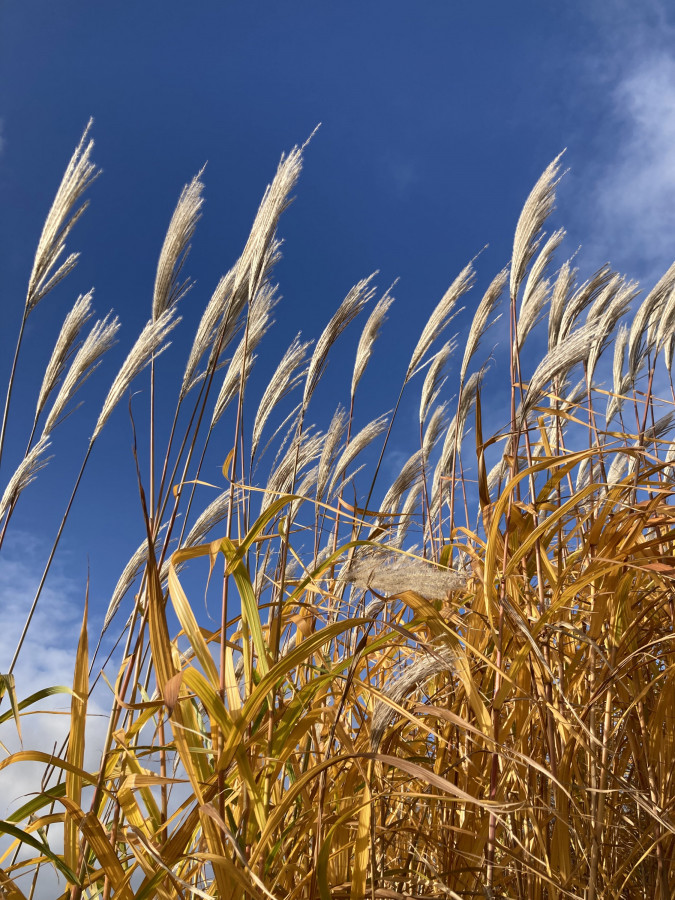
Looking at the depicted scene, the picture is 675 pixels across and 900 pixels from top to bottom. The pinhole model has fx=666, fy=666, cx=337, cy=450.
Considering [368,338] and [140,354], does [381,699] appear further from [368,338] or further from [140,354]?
[368,338]

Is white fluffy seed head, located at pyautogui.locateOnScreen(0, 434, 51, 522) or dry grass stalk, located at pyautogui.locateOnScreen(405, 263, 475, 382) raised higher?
dry grass stalk, located at pyautogui.locateOnScreen(405, 263, 475, 382)

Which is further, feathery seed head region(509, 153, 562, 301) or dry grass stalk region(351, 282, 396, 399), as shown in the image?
dry grass stalk region(351, 282, 396, 399)

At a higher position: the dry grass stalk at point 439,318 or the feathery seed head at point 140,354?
the dry grass stalk at point 439,318

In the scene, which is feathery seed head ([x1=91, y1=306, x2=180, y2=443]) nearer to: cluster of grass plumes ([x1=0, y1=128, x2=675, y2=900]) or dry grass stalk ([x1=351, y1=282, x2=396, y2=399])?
cluster of grass plumes ([x1=0, y1=128, x2=675, y2=900])

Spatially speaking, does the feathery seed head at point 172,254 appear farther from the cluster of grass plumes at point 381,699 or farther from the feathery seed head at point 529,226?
the feathery seed head at point 529,226

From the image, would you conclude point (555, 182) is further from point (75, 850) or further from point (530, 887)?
point (75, 850)

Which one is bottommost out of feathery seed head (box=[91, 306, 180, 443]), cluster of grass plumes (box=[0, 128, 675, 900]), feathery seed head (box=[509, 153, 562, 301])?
cluster of grass plumes (box=[0, 128, 675, 900])

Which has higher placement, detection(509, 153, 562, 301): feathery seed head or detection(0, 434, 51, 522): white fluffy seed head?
detection(509, 153, 562, 301): feathery seed head

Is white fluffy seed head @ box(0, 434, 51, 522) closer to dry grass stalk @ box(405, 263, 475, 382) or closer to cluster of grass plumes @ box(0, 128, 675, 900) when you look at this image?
cluster of grass plumes @ box(0, 128, 675, 900)

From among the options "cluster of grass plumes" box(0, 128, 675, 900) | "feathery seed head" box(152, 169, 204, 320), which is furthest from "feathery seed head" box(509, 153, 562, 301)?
"feathery seed head" box(152, 169, 204, 320)

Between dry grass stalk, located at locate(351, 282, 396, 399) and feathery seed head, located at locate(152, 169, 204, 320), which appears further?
dry grass stalk, located at locate(351, 282, 396, 399)

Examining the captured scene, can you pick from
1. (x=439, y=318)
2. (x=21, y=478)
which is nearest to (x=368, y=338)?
(x=439, y=318)

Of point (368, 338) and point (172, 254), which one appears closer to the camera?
point (172, 254)

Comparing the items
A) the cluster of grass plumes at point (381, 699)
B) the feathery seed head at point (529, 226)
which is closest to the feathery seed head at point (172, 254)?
the cluster of grass plumes at point (381, 699)
